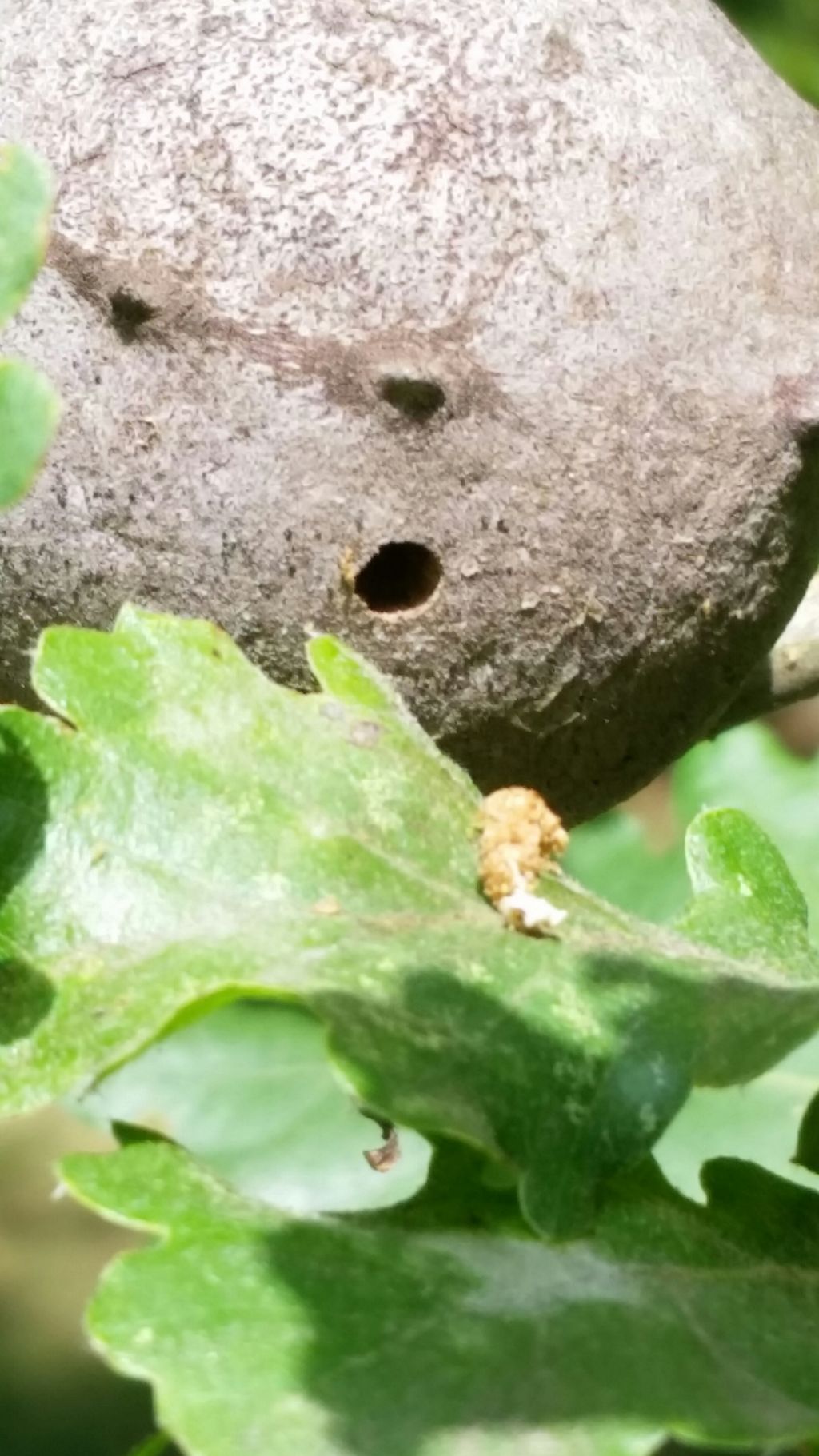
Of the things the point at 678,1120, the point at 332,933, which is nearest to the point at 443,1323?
the point at 332,933

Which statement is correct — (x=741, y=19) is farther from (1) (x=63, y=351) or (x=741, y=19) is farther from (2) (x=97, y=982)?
(2) (x=97, y=982)

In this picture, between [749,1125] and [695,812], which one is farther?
[695,812]

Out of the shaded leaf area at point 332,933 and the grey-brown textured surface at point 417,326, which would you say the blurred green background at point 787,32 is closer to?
the grey-brown textured surface at point 417,326

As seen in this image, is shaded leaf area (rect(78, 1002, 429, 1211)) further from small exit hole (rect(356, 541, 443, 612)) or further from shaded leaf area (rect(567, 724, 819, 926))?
small exit hole (rect(356, 541, 443, 612))

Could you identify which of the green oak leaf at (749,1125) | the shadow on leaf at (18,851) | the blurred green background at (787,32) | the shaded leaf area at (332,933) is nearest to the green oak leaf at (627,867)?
the green oak leaf at (749,1125)

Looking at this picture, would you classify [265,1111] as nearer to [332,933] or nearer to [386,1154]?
[386,1154]

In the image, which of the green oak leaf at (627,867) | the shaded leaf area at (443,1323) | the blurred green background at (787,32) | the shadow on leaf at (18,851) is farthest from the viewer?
the blurred green background at (787,32)
